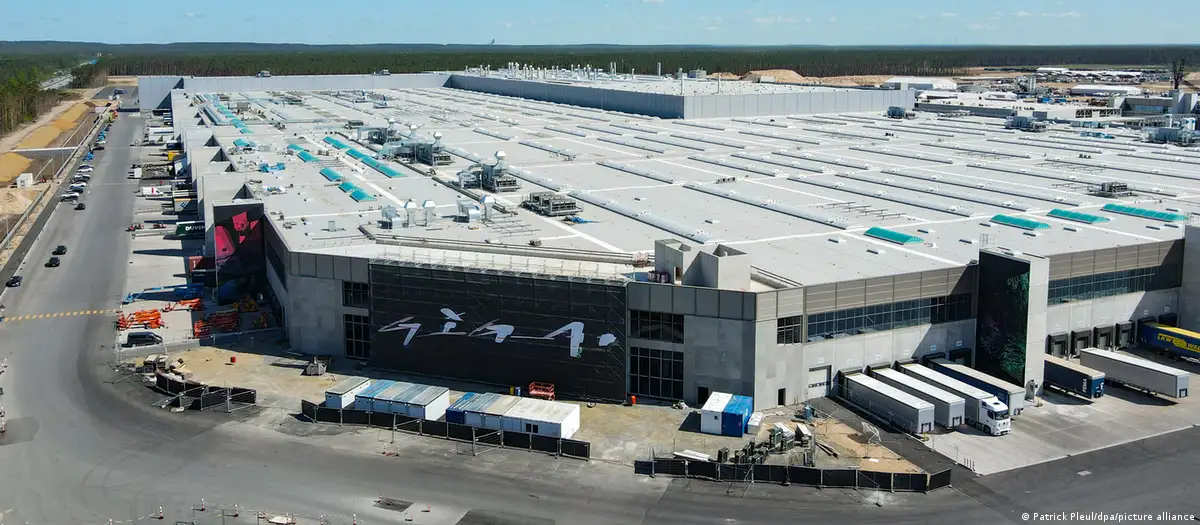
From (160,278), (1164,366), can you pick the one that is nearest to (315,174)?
(160,278)

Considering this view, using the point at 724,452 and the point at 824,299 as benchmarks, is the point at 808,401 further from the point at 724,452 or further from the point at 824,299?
the point at 724,452

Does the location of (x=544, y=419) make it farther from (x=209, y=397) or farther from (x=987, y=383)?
(x=987, y=383)

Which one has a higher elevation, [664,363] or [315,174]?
[315,174]

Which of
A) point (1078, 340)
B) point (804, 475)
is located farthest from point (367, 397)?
point (1078, 340)

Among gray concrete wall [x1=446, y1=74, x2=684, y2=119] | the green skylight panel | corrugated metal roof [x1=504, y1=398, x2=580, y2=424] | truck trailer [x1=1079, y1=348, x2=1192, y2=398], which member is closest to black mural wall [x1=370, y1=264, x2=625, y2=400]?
corrugated metal roof [x1=504, y1=398, x2=580, y2=424]

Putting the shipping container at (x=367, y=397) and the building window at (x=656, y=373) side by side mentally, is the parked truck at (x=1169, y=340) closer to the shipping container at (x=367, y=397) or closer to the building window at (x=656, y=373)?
the building window at (x=656, y=373)

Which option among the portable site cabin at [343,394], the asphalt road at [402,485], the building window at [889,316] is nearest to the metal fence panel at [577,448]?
the asphalt road at [402,485]
